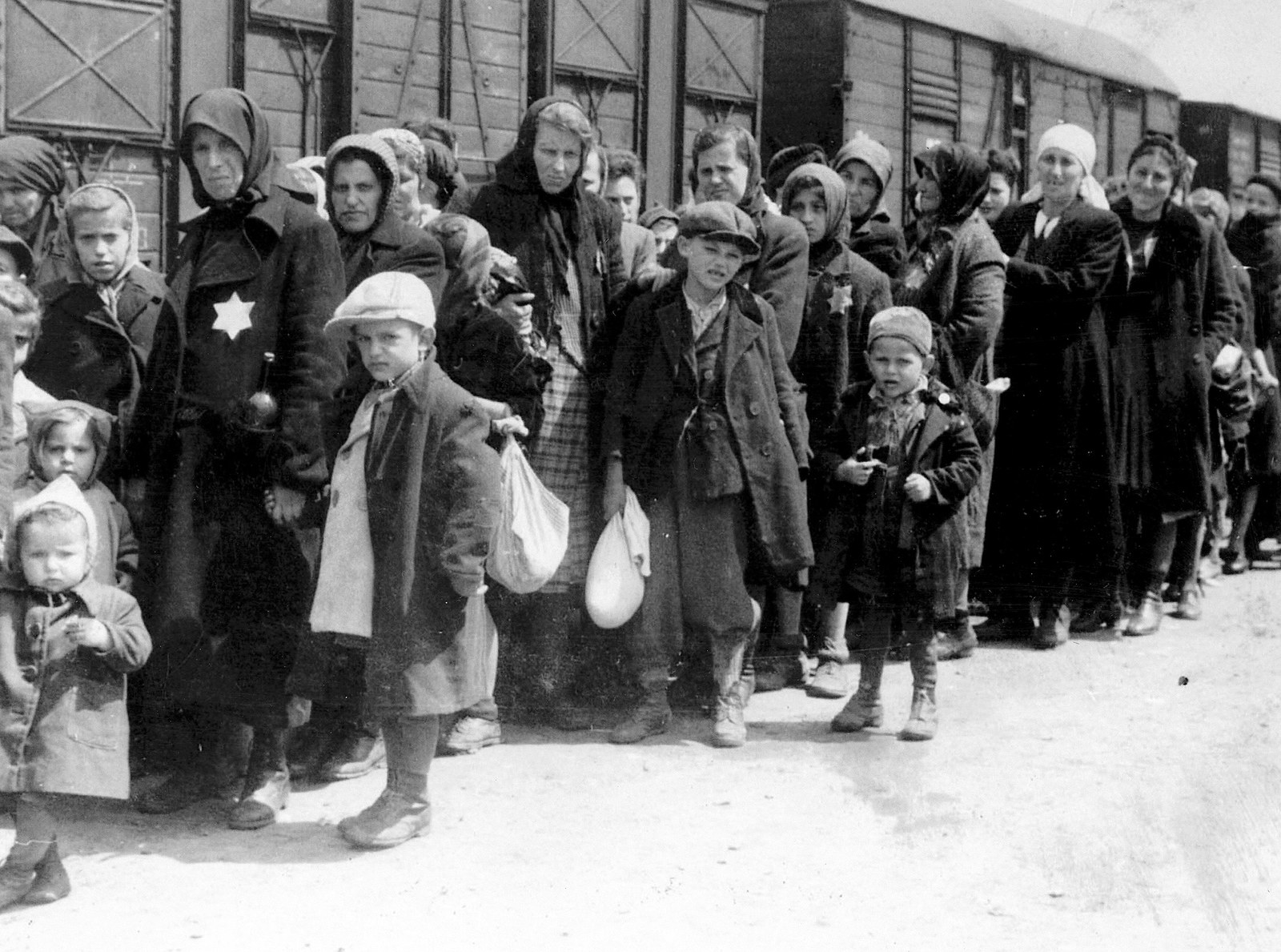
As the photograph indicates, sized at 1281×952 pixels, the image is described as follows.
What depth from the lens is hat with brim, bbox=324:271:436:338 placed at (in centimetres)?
433

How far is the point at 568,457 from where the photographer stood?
562 centimetres

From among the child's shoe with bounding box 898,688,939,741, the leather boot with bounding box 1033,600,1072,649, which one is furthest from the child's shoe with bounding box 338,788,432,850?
the leather boot with bounding box 1033,600,1072,649

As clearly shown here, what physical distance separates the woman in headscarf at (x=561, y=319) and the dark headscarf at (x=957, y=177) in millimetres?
1595

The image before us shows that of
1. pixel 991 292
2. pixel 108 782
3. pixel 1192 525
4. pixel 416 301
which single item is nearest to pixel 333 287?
pixel 416 301

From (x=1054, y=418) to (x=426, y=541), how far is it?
383cm

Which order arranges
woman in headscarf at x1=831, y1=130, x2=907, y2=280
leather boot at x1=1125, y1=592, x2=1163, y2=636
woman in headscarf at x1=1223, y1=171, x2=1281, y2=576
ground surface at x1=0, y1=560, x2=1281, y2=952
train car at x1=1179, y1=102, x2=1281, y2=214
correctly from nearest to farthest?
ground surface at x1=0, y1=560, x2=1281, y2=952
woman in headscarf at x1=831, y1=130, x2=907, y2=280
leather boot at x1=1125, y1=592, x2=1163, y2=636
woman in headscarf at x1=1223, y1=171, x2=1281, y2=576
train car at x1=1179, y1=102, x2=1281, y2=214

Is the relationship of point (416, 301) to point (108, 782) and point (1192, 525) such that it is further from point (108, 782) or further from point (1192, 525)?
point (1192, 525)

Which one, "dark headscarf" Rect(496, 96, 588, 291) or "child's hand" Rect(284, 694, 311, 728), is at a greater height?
"dark headscarf" Rect(496, 96, 588, 291)

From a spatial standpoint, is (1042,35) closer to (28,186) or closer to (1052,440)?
(1052,440)

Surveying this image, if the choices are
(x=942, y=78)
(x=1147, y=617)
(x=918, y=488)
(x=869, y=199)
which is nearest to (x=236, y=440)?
(x=918, y=488)

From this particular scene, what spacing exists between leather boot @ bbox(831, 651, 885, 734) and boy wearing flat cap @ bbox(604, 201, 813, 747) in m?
0.36

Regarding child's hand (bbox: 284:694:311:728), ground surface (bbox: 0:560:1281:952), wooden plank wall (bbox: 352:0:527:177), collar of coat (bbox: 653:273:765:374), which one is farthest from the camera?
wooden plank wall (bbox: 352:0:527:177)

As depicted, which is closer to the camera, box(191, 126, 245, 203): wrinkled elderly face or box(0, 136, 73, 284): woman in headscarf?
box(191, 126, 245, 203): wrinkled elderly face

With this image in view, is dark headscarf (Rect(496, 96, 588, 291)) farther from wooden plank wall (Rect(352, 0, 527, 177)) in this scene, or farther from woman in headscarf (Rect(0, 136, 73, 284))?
wooden plank wall (Rect(352, 0, 527, 177))
